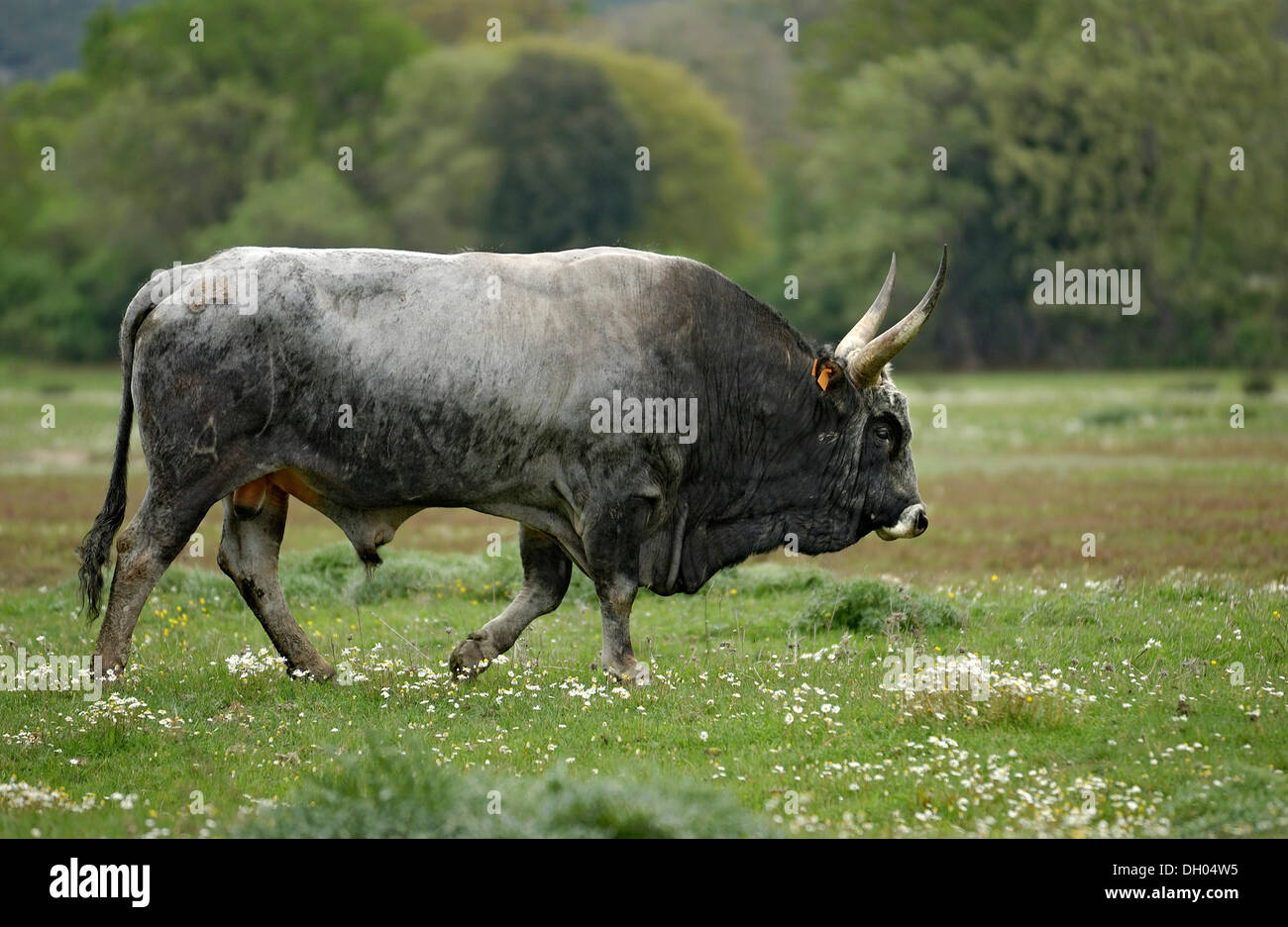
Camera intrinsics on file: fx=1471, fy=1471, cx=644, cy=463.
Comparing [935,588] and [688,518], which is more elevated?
[688,518]

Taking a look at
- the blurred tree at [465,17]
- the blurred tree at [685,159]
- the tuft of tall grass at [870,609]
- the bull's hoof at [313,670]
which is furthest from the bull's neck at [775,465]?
the blurred tree at [465,17]

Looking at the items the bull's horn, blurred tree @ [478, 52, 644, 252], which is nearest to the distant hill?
blurred tree @ [478, 52, 644, 252]

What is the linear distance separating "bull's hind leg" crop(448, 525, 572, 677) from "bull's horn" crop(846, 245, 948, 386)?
2.66 metres

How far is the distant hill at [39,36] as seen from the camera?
498 ft

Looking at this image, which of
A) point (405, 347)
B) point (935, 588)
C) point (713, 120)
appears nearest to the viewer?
point (405, 347)

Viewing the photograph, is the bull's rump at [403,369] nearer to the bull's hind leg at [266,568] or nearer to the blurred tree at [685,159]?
the bull's hind leg at [266,568]

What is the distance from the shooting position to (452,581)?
1541cm

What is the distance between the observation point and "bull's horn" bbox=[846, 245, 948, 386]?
10.5m

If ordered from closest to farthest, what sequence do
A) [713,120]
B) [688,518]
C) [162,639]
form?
[688,518] → [162,639] → [713,120]

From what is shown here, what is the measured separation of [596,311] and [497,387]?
0.94 m

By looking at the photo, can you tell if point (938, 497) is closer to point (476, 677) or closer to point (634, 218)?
point (476, 677)

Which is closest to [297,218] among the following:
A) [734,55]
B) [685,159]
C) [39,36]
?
[685,159]

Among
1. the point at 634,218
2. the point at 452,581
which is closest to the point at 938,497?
the point at 452,581

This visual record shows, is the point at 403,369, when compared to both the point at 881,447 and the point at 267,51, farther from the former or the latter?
the point at 267,51
